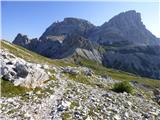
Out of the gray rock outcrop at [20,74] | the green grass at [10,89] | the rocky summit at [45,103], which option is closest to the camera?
the rocky summit at [45,103]

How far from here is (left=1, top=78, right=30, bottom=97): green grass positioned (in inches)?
1261

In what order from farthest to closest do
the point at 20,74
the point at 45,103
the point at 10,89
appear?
1. the point at 20,74
2. the point at 10,89
3. the point at 45,103

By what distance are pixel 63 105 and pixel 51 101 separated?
2595 millimetres

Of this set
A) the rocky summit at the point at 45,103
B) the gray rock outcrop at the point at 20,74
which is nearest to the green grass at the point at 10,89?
the rocky summit at the point at 45,103

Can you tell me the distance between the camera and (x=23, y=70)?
1453 inches

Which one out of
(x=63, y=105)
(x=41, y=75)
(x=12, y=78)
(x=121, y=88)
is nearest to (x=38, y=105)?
(x=63, y=105)

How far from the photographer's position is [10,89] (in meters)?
33.3

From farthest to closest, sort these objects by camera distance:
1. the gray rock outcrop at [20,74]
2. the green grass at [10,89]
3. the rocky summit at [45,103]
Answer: the gray rock outcrop at [20,74] → the green grass at [10,89] → the rocky summit at [45,103]

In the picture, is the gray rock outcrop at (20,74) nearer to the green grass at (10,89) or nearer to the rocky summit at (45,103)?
the rocky summit at (45,103)

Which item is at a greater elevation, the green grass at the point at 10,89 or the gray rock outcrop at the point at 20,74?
the gray rock outcrop at the point at 20,74

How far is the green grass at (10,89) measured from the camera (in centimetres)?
3202

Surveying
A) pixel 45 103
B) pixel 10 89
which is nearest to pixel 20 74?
pixel 10 89

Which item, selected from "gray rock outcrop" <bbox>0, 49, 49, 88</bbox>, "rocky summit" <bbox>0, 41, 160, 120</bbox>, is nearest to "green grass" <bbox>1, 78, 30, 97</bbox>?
"rocky summit" <bbox>0, 41, 160, 120</bbox>

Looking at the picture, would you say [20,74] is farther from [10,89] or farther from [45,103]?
[45,103]
